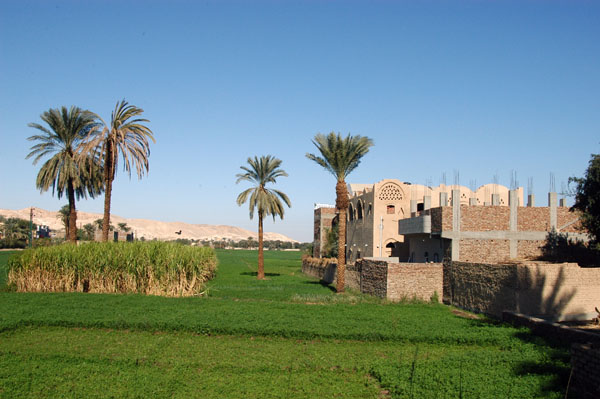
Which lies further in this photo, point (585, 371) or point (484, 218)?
point (484, 218)

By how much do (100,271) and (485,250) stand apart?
18529 mm

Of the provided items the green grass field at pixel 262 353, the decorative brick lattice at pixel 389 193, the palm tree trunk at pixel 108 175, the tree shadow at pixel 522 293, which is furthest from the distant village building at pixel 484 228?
the palm tree trunk at pixel 108 175

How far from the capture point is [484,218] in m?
23.0

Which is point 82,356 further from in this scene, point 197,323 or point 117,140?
point 117,140

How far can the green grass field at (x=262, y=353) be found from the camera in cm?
984

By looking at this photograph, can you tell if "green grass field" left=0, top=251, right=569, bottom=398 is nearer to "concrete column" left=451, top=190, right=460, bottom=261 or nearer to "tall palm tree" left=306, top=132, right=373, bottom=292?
"concrete column" left=451, top=190, right=460, bottom=261

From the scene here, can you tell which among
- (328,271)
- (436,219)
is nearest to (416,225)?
(436,219)

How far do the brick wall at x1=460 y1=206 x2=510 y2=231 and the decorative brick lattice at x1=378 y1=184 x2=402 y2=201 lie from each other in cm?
1311

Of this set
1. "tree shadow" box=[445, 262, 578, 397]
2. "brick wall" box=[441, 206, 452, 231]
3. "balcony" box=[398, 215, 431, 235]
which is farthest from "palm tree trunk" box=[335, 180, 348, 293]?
"tree shadow" box=[445, 262, 578, 397]

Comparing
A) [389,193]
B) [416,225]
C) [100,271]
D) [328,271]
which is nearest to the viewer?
[100,271]

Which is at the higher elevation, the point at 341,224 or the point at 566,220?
the point at 566,220

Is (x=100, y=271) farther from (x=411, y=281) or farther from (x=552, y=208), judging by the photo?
(x=552, y=208)

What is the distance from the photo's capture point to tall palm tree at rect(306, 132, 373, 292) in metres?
27.4

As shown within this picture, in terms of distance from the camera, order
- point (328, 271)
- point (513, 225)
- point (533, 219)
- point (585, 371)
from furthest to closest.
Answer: point (328, 271) < point (533, 219) < point (513, 225) < point (585, 371)
